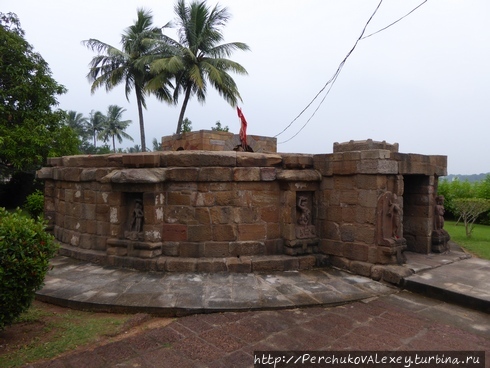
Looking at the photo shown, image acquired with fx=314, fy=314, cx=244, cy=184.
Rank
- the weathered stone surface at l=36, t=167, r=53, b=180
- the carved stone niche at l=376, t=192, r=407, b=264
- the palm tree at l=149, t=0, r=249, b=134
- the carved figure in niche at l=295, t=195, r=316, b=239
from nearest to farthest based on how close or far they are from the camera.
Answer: the carved stone niche at l=376, t=192, r=407, b=264 < the carved figure in niche at l=295, t=195, r=316, b=239 < the weathered stone surface at l=36, t=167, r=53, b=180 < the palm tree at l=149, t=0, r=249, b=134

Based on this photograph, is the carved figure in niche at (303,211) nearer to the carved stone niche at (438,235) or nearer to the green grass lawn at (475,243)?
the carved stone niche at (438,235)

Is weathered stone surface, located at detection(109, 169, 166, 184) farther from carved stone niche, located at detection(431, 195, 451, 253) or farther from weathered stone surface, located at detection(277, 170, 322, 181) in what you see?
carved stone niche, located at detection(431, 195, 451, 253)

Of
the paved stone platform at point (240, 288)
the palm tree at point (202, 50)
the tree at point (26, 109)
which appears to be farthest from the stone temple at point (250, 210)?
the palm tree at point (202, 50)

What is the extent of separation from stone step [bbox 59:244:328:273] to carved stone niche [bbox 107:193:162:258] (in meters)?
0.09

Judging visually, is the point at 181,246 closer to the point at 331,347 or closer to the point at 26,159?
the point at 331,347

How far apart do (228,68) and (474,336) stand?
16.9 meters

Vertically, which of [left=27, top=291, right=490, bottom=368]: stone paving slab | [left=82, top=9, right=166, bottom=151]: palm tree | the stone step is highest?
[left=82, top=9, right=166, bottom=151]: palm tree

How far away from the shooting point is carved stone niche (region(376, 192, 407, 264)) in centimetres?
470

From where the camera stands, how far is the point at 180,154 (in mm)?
5020

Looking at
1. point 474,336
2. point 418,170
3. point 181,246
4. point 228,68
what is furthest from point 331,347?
point 228,68

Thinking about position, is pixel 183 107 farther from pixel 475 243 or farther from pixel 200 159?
pixel 475 243

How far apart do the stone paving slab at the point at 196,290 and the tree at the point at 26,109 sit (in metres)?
8.61

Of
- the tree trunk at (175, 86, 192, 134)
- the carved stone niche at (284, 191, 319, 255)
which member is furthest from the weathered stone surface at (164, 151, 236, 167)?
the tree trunk at (175, 86, 192, 134)

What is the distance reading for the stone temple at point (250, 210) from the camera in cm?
479
